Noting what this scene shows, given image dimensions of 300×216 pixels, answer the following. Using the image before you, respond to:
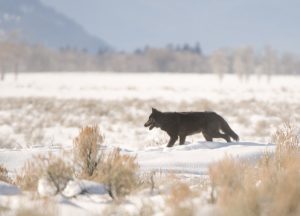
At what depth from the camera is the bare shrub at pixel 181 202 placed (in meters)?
4.23

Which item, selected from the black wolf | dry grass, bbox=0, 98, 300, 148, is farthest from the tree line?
the black wolf

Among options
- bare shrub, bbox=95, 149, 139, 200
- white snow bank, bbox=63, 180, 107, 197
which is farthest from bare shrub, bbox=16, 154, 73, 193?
bare shrub, bbox=95, 149, 139, 200

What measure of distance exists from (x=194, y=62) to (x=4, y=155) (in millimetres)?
157955

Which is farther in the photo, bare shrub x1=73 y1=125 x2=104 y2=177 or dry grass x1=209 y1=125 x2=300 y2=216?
bare shrub x1=73 y1=125 x2=104 y2=177

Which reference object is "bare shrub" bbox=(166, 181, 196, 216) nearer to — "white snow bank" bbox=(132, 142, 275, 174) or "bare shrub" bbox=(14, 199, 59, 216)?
"bare shrub" bbox=(14, 199, 59, 216)

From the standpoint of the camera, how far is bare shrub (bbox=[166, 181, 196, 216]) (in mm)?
4234

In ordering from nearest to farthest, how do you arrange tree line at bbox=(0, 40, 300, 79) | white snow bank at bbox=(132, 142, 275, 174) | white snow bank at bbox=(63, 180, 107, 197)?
white snow bank at bbox=(63, 180, 107, 197), white snow bank at bbox=(132, 142, 275, 174), tree line at bbox=(0, 40, 300, 79)

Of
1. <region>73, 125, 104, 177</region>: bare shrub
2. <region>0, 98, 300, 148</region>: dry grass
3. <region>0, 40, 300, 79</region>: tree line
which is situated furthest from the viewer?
<region>0, 40, 300, 79</region>: tree line

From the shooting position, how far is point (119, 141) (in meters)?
16.0

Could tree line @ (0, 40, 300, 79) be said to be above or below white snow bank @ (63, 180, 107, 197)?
Result: above

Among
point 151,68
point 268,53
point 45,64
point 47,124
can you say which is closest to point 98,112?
point 47,124

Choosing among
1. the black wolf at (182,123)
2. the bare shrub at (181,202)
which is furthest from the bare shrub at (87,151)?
the black wolf at (182,123)

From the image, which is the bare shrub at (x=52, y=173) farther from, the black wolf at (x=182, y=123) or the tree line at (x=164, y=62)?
the tree line at (x=164, y=62)

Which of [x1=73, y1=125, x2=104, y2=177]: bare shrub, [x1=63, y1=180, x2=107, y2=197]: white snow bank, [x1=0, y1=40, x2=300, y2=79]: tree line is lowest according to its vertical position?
[x1=63, y1=180, x2=107, y2=197]: white snow bank
